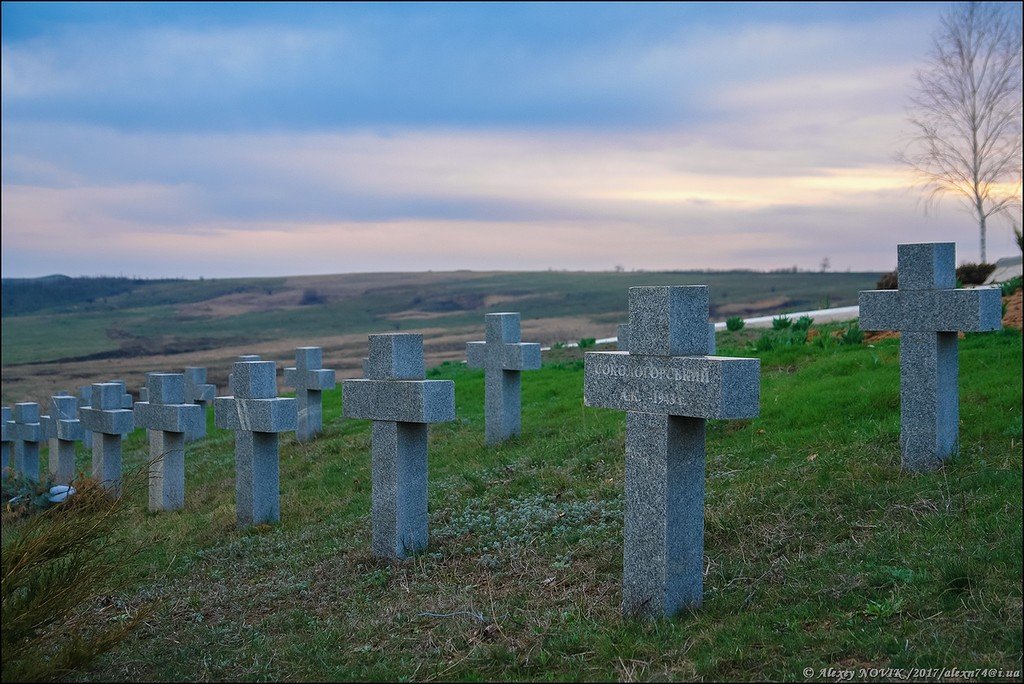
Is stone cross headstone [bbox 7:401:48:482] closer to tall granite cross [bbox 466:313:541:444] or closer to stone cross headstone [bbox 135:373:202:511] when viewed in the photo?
stone cross headstone [bbox 135:373:202:511]

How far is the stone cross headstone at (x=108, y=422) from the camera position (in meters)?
15.2

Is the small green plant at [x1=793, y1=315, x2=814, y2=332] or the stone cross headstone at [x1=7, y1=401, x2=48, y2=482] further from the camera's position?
the stone cross headstone at [x1=7, y1=401, x2=48, y2=482]

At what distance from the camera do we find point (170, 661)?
22.0 ft

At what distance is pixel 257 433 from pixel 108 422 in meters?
4.54

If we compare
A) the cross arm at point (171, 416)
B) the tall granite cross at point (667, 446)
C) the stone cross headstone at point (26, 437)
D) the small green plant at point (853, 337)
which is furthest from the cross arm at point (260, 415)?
the stone cross headstone at point (26, 437)

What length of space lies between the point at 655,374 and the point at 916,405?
137 inches

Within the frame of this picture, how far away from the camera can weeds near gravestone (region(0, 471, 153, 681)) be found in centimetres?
580

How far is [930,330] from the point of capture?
8.75 metres

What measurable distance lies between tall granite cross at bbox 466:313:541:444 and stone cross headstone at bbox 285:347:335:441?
177 inches

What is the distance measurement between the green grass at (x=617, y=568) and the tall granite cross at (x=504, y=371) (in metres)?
0.52

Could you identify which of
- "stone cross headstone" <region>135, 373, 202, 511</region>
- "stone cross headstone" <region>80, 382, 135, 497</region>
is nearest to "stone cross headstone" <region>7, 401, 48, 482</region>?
"stone cross headstone" <region>80, 382, 135, 497</region>

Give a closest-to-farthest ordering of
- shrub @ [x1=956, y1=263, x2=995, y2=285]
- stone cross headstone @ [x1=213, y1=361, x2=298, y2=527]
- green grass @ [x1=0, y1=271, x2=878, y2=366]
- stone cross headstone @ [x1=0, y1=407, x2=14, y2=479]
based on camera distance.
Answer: stone cross headstone @ [x1=213, y1=361, x2=298, y2=527] → shrub @ [x1=956, y1=263, x2=995, y2=285] → stone cross headstone @ [x1=0, y1=407, x2=14, y2=479] → green grass @ [x1=0, y1=271, x2=878, y2=366]

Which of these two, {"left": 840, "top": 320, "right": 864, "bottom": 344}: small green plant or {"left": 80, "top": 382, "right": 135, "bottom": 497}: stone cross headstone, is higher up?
{"left": 840, "top": 320, "right": 864, "bottom": 344}: small green plant

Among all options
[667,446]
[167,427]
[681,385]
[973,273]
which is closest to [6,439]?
[167,427]
